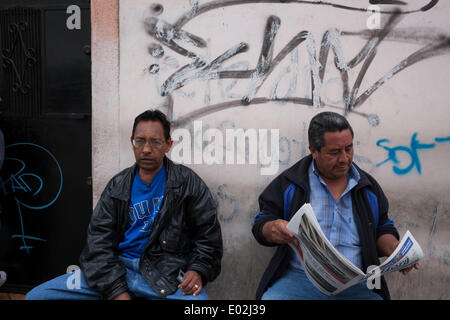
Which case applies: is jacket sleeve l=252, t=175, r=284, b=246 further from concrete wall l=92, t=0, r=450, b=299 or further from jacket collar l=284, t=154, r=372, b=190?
concrete wall l=92, t=0, r=450, b=299

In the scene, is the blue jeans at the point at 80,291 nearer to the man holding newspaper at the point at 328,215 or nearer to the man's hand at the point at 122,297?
the man's hand at the point at 122,297

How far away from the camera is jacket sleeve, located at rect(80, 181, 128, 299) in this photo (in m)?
2.42

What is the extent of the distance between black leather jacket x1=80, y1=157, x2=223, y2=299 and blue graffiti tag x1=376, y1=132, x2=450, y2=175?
4.46 ft

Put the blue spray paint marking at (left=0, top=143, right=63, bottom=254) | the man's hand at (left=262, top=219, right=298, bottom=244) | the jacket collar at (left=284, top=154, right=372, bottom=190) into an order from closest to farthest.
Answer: the man's hand at (left=262, top=219, right=298, bottom=244), the jacket collar at (left=284, top=154, right=372, bottom=190), the blue spray paint marking at (left=0, top=143, right=63, bottom=254)

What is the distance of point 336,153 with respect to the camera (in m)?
2.42

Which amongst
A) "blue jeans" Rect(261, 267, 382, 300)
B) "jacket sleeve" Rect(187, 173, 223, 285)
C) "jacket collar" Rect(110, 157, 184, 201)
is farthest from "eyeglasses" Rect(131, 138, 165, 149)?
"blue jeans" Rect(261, 267, 382, 300)

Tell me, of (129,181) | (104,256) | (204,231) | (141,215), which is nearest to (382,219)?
(204,231)

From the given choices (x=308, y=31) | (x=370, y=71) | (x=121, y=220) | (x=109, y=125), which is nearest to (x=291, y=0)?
(x=308, y=31)

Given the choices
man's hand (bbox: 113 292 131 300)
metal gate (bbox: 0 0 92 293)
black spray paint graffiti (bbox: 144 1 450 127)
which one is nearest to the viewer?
man's hand (bbox: 113 292 131 300)

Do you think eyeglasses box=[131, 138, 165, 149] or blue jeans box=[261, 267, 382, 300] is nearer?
blue jeans box=[261, 267, 382, 300]

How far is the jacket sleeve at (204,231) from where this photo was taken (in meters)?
2.62

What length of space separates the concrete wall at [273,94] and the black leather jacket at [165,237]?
590mm

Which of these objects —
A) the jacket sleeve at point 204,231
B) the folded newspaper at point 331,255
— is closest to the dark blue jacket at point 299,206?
Answer: the jacket sleeve at point 204,231
